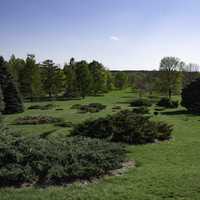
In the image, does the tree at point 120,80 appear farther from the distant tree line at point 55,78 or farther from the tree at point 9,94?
the tree at point 9,94

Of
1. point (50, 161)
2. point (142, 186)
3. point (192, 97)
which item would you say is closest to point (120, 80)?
point (192, 97)

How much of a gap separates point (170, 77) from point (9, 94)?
28656mm

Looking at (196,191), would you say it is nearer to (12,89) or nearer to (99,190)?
(99,190)

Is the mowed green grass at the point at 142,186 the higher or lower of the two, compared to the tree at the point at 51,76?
lower

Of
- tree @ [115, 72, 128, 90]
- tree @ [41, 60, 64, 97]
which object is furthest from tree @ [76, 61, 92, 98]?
tree @ [115, 72, 128, 90]

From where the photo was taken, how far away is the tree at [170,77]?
55044 mm

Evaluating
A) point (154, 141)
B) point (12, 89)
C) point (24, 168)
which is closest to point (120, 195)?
point (24, 168)

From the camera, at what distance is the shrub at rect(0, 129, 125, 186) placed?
9.42m

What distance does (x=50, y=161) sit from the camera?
10320 millimetres

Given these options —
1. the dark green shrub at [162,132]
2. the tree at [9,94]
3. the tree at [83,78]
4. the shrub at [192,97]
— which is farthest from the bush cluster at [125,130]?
the tree at [83,78]

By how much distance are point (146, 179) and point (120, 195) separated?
1616 millimetres

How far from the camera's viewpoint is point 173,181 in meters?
9.40

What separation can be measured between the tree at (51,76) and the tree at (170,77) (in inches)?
698

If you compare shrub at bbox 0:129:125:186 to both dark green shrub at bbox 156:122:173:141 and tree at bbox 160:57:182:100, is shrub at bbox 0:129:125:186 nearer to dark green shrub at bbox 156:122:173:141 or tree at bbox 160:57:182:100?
dark green shrub at bbox 156:122:173:141
